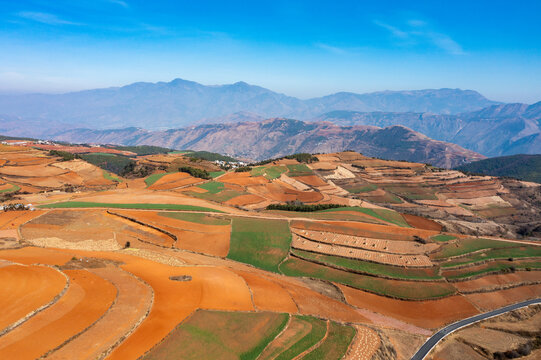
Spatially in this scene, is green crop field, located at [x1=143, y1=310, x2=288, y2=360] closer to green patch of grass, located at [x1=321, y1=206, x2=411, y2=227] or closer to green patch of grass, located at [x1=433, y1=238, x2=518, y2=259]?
green patch of grass, located at [x1=433, y1=238, x2=518, y2=259]

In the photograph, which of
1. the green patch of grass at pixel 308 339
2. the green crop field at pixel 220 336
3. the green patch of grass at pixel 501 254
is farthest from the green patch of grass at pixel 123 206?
the green patch of grass at pixel 501 254

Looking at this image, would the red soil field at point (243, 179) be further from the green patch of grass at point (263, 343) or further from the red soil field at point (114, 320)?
the green patch of grass at point (263, 343)

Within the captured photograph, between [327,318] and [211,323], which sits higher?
[211,323]

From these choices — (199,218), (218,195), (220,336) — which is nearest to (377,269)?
(220,336)

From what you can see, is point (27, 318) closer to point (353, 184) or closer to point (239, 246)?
point (239, 246)

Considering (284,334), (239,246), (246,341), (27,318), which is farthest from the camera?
(239,246)

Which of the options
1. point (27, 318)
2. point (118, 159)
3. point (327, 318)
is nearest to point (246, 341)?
point (327, 318)

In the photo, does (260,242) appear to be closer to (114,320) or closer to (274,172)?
(114,320)
